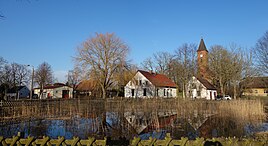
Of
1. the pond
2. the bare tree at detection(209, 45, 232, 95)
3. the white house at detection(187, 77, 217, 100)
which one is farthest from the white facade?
the pond

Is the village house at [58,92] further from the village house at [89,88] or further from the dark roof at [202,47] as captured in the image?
the dark roof at [202,47]

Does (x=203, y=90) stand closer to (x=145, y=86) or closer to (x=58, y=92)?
(x=145, y=86)

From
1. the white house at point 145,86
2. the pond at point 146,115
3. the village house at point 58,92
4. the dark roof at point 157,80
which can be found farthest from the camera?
the village house at point 58,92

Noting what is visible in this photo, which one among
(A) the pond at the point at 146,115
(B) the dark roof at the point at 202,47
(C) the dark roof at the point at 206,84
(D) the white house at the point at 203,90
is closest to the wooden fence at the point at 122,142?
(A) the pond at the point at 146,115

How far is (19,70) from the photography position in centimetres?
5875

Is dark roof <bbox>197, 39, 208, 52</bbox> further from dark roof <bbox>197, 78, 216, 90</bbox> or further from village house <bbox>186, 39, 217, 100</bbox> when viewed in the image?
dark roof <bbox>197, 78, 216, 90</bbox>

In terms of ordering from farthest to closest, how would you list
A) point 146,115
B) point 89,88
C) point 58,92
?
point 58,92 < point 89,88 < point 146,115

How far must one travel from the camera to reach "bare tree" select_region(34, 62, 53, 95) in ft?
195

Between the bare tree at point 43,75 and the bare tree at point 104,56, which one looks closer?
the bare tree at point 104,56

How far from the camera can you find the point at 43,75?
198ft

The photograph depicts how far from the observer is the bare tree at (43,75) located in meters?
59.4

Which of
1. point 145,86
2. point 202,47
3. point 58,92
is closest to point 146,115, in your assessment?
point 145,86

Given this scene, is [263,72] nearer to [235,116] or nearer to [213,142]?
[235,116]

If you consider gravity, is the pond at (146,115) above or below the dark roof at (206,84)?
below
